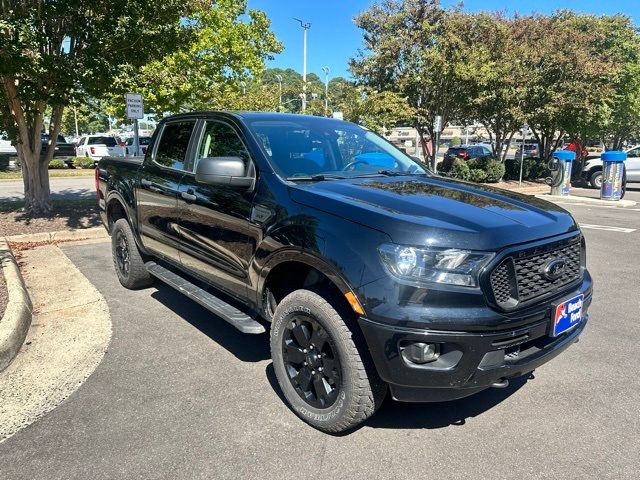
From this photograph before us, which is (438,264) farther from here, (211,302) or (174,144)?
(174,144)

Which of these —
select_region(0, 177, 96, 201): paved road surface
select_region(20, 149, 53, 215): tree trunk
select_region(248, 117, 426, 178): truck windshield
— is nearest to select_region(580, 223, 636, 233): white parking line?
select_region(248, 117, 426, 178): truck windshield

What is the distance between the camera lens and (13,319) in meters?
4.03

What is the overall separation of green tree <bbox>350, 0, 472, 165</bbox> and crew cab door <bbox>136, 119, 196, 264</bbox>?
568 inches

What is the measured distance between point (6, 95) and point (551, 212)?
8.49m

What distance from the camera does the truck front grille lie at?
2.44 meters

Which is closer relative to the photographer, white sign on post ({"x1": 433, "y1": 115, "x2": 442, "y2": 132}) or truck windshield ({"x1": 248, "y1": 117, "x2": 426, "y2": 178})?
truck windshield ({"x1": 248, "y1": 117, "x2": 426, "y2": 178})

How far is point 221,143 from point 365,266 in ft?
6.38

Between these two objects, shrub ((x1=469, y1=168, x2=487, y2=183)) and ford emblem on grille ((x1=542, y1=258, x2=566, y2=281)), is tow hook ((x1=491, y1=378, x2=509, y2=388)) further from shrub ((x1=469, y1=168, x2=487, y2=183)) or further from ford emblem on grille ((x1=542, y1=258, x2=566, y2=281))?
shrub ((x1=469, y1=168, x2=487, y2=183))

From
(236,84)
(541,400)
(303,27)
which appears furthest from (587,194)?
(303,27)

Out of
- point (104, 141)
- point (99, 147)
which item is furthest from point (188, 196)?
point (104, 141)

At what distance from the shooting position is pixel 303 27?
124ft

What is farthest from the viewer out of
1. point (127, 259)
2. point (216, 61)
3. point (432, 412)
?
point (216, 61)

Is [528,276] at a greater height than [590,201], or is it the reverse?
[528,276]

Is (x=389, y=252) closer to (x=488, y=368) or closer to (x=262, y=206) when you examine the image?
(x=488, y=368)
